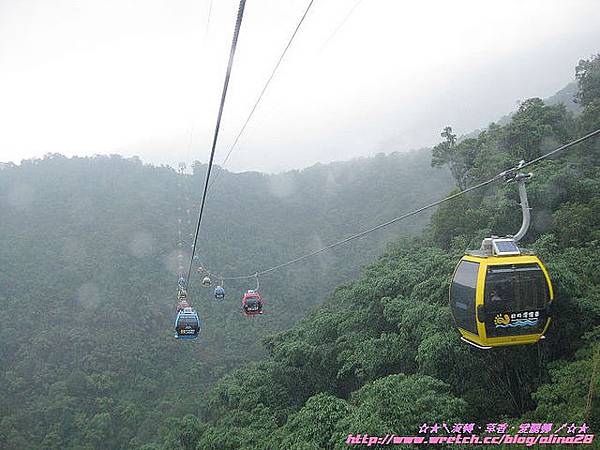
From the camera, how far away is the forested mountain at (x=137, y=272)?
26953mm

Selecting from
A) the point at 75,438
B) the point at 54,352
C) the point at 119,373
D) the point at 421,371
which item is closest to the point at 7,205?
the point at 54,352

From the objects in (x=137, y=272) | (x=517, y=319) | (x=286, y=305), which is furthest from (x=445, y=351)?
(x=137, y=272)

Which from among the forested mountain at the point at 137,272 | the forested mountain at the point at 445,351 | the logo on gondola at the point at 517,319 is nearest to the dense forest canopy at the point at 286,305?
the forested mountain at the point at 445,351

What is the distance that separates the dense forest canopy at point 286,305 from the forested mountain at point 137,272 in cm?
18

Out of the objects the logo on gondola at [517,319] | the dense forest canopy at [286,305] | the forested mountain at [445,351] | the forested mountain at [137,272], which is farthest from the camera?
the forested mountain at [137,272]

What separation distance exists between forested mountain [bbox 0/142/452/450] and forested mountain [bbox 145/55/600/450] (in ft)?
29.8

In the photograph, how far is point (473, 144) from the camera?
2377 centimetres

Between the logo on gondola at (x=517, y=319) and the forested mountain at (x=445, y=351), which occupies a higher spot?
the logo on gondola at (x=517, y=319)

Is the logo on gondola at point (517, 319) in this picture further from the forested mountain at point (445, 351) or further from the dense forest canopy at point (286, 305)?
the dense forest canopy at point (286, 305)

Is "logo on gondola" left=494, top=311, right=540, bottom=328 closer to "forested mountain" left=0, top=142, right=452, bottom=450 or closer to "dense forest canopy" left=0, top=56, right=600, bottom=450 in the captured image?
"dense forest canopy" left=0, top=56, right=600, bottom=450

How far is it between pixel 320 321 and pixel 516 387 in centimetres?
906

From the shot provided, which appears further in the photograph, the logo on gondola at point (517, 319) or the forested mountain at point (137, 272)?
the forested mountain at point (137, 272)

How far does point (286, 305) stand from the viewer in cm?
4341

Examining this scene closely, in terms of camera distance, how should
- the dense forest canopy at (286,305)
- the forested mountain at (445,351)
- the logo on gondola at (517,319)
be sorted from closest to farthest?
the logo on gondola at (517,319) < the forested mountain at (445,351) < the dense forest canopy at (286,305)
